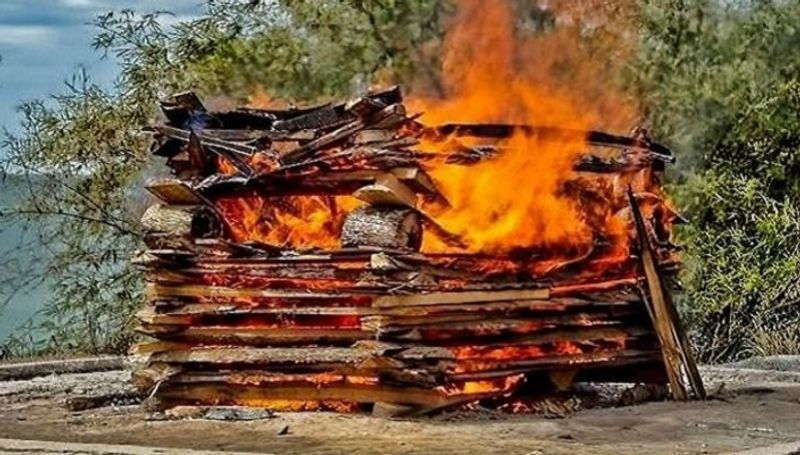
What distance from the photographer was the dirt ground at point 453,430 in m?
5.56

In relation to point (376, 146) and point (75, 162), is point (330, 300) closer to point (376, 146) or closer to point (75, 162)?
point (376, 146)

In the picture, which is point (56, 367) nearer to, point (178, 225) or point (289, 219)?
point (178, 225)

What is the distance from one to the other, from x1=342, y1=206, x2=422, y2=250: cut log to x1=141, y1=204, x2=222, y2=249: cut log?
86cm

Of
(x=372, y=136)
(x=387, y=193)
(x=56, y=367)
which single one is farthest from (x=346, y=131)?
(x=56, y=367)

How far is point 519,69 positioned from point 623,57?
5.01 meters

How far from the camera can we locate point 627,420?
6.45 meters

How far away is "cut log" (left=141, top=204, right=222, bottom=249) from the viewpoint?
271 inches

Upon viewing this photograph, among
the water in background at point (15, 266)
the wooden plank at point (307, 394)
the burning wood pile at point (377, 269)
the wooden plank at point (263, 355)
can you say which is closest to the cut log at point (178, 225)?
the burning wood pile at point (377, 269)

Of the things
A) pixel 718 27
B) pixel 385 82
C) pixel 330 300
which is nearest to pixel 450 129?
pixel 330 300

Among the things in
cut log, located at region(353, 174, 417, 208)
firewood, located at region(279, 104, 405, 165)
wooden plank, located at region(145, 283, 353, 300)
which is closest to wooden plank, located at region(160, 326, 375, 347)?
wooden plank, located at region(145, 283, 353, 300)

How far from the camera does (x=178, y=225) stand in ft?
22.7

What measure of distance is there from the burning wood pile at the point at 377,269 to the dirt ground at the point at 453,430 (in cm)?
28

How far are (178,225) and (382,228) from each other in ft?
3.98

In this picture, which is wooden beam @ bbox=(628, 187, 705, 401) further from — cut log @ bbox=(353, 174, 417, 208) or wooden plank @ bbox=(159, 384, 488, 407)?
cut log @ bbox=(353, 174, 417, 208)
